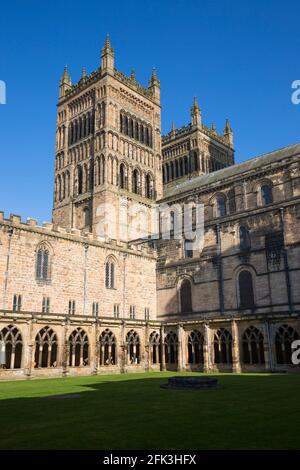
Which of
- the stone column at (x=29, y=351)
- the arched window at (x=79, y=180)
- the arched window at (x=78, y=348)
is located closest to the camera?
the stone column at (x=29, y=351)

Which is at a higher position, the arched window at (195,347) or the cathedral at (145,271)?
→ the cathedral at (145,271)

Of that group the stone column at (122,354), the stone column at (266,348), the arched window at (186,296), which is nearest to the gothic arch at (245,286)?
the stone column at (266,348)

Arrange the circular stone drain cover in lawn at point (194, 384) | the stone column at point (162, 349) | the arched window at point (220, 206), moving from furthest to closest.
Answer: the arched window at point (220, 206), the stone column at point (162, 349), the circular stone drain cover in lawn at point (194, 384)

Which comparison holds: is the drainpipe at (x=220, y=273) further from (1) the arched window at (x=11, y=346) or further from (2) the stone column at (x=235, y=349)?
(1) the arched window at (x=11, y=346)

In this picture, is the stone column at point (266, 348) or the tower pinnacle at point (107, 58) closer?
the stone column at point (266, 348)

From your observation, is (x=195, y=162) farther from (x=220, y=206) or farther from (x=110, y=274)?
(x=110, y=274)

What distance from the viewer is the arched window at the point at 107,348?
3450 cm

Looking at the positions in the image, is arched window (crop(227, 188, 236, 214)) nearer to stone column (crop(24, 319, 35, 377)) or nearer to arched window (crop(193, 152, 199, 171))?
stone column (crop(24, 319, 35, 377))

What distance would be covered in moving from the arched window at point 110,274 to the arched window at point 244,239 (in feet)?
42.5

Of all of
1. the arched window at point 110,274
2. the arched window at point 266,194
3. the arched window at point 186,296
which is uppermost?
the arched window at point 266,194

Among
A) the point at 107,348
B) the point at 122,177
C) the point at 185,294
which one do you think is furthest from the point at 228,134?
the point at 107,348

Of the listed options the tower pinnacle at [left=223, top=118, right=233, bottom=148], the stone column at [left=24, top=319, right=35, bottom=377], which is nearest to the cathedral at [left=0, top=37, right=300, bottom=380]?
the stone column at [left=24, top=319, right=35, bottom=377]
